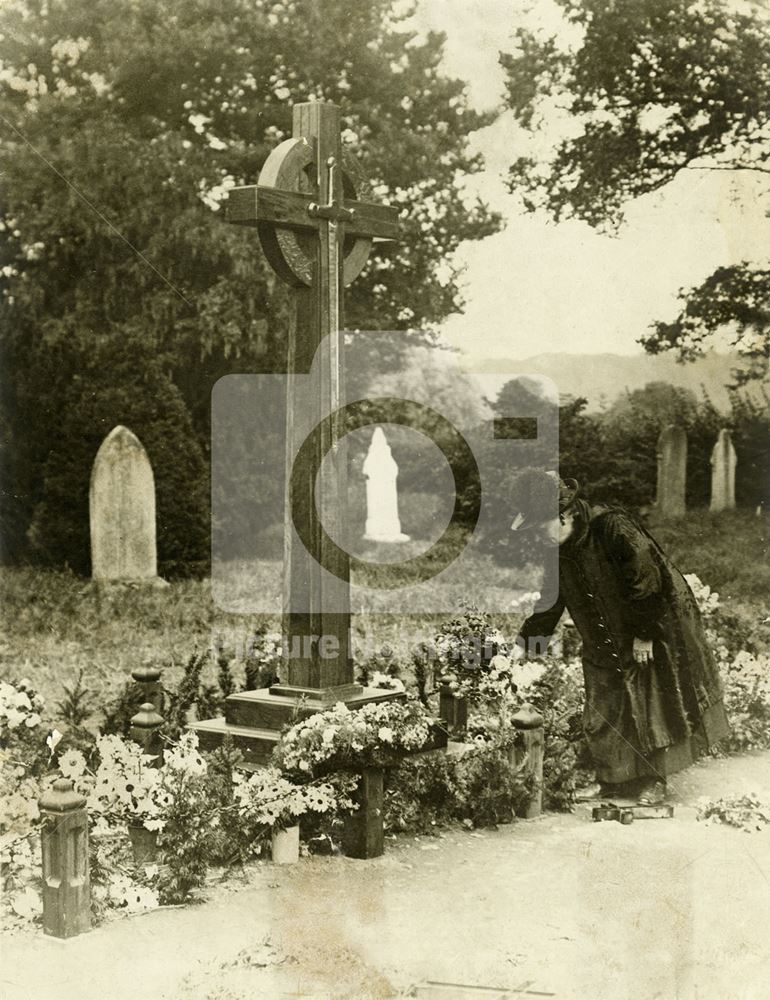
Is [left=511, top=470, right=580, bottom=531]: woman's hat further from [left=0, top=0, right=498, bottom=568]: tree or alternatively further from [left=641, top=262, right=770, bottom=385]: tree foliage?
[left=0, top=0, right=498, bottom=568]: tree

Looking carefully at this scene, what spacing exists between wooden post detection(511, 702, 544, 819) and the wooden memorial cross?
3.22ft

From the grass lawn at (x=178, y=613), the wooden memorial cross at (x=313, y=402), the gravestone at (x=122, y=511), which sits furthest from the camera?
the gravestone at (x=122, y=511)

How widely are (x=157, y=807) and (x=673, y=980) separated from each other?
232cm

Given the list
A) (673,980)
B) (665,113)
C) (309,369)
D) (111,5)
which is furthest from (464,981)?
(111,5)

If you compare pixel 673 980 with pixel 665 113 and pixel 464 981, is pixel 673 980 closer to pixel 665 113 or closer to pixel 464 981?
pixel 464 981

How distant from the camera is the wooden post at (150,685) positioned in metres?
6.97

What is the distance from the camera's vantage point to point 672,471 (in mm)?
11180

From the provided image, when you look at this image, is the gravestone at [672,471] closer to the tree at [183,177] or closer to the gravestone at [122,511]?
the tree at [183,177]

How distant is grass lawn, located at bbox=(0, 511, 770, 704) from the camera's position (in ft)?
32.4

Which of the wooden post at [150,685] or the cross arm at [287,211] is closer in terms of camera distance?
the cross arm at [287,211]

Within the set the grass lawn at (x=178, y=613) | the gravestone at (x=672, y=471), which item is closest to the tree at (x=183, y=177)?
the grass lawn at (x=178, y=613)

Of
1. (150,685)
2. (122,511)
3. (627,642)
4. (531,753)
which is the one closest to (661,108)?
(627,642)

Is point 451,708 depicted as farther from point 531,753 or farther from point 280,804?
point 280,804

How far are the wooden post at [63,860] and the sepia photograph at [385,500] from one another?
0.05ft
